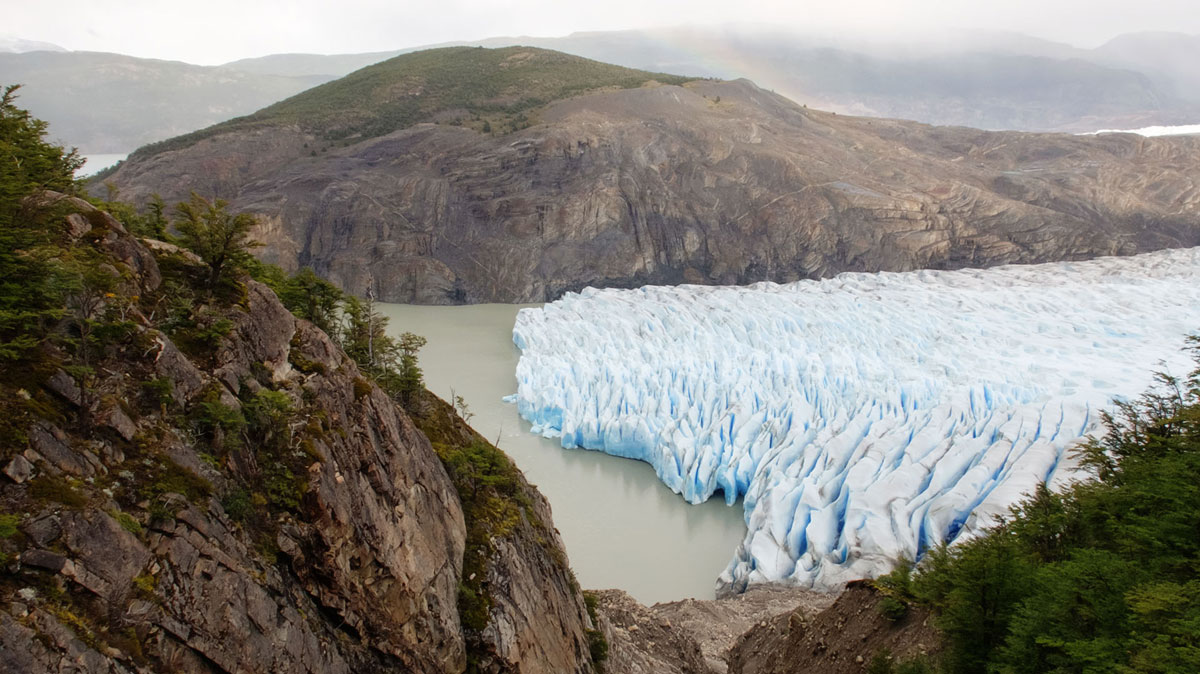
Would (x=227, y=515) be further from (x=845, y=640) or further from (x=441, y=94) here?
(x=441, y=94)

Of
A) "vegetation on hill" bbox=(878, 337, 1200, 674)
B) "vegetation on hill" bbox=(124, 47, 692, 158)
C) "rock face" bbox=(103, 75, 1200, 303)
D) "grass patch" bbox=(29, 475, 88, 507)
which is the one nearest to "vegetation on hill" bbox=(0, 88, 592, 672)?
"grass patch" bbox=(29, 475, 88, 507)

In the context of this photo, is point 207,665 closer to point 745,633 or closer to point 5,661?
point 5,661

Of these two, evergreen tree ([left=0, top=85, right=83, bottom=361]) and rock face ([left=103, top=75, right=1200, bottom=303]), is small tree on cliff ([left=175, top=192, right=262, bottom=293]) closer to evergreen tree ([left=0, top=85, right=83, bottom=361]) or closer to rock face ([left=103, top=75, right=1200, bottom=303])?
evergreen tree ([left=0, top=85, right=83, bottom=361])

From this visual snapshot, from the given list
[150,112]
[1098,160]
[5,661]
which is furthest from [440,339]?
[150,112]

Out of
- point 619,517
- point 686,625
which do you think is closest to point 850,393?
point 619,517

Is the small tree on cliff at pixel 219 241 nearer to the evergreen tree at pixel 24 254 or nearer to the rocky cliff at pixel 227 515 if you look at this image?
the rocky cliff at pixel 227 515
